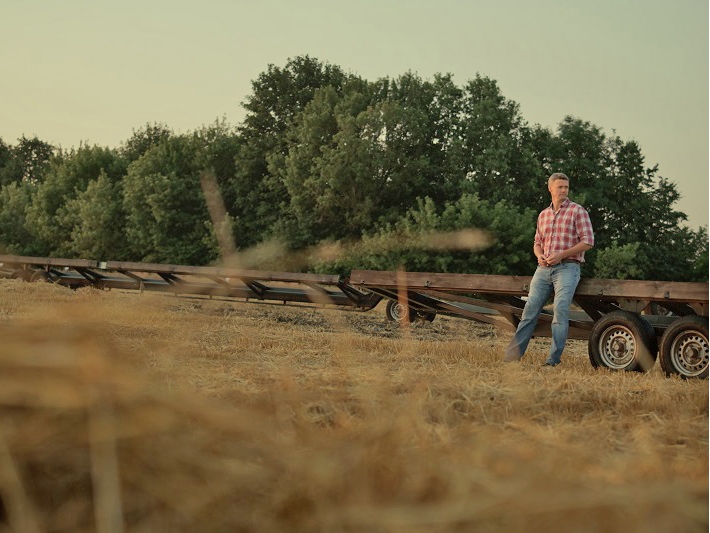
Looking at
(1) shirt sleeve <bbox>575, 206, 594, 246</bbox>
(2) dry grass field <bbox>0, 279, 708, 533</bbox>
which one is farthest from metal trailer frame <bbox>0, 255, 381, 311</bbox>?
(2) dry grass field <bbox>0, 279, 708, 533</bbox>

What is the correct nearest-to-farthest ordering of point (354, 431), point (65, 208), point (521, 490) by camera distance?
point (521, 490)
point (354, 431)
point (65, 208)

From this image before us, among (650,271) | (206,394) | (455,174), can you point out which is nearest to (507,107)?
(455,174)

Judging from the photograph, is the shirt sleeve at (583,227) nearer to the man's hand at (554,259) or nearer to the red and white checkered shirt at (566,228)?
the red and white checkered shirt at (566,228)

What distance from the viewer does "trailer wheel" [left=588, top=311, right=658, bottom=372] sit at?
292 inches

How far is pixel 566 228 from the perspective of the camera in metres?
7.85

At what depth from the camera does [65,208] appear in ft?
186

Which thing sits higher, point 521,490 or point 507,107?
point 507,107

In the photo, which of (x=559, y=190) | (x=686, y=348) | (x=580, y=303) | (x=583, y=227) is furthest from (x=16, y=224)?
(x=686, y=348)

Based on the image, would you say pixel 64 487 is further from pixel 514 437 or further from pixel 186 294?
pixel 186 294

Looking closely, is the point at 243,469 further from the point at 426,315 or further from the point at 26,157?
the point at 26,157

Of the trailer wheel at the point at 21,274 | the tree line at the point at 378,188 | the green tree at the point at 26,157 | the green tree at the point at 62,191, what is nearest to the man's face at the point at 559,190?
the trailer wheel at the point at 21,274

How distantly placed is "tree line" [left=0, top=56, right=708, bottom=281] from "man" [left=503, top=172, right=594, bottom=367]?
28.8 metres

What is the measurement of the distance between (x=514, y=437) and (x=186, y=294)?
1491 centimetres

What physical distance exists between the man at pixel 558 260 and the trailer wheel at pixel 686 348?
92 cm
